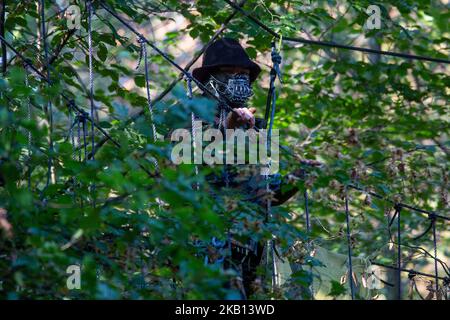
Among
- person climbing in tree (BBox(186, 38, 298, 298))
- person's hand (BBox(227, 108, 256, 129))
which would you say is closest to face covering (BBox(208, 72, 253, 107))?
person climbing in tree (BBox(186, 38, 298, 298))

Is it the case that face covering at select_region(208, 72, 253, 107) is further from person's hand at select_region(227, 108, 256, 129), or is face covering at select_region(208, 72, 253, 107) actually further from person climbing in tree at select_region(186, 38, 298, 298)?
person's hand at select_region(227, 108, 256, 129)

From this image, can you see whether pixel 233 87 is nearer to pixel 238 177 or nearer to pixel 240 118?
pixel 240 118

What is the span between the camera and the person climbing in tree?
388 cm

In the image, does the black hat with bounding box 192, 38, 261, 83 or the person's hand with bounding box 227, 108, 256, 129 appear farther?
the black hat with bounding box 192, 38, 261, 83

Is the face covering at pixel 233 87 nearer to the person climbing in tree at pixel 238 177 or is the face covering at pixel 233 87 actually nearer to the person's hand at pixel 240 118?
the person climbing in tree at pixel 238 177

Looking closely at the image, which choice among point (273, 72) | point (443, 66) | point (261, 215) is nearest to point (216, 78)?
point (273, 72)

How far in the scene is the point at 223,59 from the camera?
5.39 metres

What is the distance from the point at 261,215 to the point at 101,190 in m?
0.73

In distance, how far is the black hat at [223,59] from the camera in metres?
5.39

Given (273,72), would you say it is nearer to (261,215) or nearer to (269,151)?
(269,151)

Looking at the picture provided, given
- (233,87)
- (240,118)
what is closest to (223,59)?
(233,87)

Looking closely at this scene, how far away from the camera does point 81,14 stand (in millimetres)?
5551

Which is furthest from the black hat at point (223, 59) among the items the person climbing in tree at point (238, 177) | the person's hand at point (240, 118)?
the person's hand at point (240, 118)

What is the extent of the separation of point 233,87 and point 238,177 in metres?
0.91
